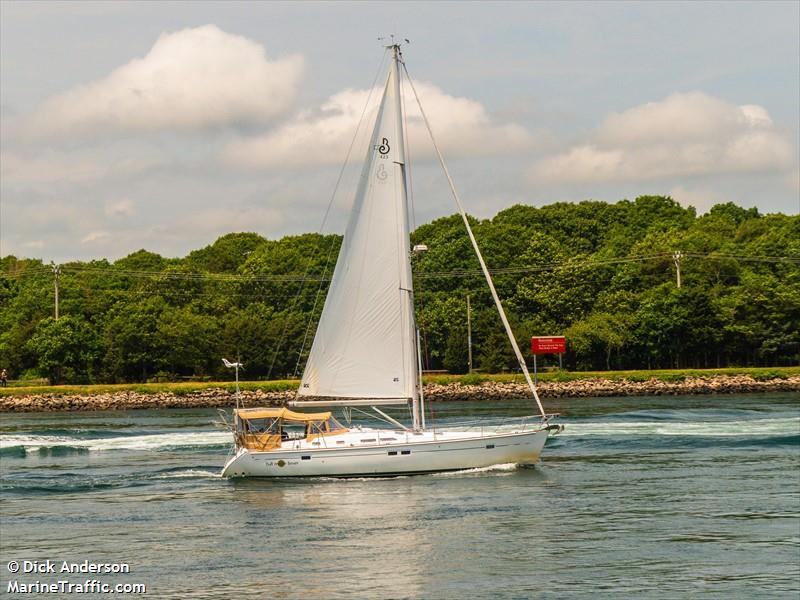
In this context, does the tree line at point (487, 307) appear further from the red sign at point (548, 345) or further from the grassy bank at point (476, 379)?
the grassy bank at point (476, 379)

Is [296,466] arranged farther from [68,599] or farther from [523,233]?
[523,233]

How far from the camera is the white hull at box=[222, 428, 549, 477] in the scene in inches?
1734

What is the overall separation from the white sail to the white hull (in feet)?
7.11

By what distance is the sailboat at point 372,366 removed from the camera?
1754 inches

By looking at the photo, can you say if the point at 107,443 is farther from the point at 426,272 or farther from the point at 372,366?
the point at 426,272

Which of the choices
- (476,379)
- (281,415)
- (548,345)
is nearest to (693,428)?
(281,415)

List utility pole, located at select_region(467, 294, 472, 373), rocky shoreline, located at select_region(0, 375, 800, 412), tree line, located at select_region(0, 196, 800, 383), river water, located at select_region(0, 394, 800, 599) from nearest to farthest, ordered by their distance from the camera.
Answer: river water, located at select_region(0, 394, 800, 599)
rocky shoreline, located at select_region(0, 375, 800, 412)
tree line, located at select_region(0, 196, 800, 383)
utility pole, located at select_region(467, 294, 472, 373)

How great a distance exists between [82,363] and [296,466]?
8119 cm

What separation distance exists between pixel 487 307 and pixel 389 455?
8227 cm

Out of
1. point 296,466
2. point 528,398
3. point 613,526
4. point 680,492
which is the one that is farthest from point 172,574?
point 528,398

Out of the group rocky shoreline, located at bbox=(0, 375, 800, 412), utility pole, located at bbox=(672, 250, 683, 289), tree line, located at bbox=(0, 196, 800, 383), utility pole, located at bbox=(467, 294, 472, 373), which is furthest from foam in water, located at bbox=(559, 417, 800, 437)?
utility pole, located at bbox=(672, 250, 683, 289)

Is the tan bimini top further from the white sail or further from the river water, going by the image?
the river water

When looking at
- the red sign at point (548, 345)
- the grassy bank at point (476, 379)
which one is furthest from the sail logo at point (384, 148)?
the red sign at point (548, 345)

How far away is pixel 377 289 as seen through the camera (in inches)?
1809
